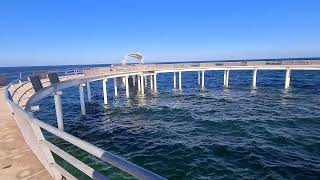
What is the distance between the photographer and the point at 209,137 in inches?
730

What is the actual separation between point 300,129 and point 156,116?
13.7 meters

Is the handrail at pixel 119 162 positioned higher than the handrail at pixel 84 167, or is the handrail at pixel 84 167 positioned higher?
the handrail at pixel 119 162

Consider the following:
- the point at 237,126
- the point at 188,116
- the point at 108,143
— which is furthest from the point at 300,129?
the point at 108,143

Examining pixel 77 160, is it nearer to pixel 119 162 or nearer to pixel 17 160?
pixel 119 162

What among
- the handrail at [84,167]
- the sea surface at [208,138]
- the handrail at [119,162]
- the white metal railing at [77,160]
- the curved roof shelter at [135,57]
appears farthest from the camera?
the curved roof shelter at [135,57]

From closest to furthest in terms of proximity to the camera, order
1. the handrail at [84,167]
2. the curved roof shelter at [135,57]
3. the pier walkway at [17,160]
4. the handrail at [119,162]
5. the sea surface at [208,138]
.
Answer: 1. the handrail at [119,162]
2. the handrail at [84,167]
3. the pier walkway at [17,160]
4. the sea surface at [208,138]
5. the curved roof shelter at [135,57]

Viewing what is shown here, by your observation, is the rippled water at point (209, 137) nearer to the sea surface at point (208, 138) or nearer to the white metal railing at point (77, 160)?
the sea surface at point (208, 138)

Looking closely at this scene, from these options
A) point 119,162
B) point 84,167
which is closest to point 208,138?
point 84,167

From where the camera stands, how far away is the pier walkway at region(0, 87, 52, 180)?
430 cm

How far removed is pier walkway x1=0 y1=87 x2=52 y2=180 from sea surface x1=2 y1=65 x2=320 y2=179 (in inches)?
234

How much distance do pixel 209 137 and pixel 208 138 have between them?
0.28 m

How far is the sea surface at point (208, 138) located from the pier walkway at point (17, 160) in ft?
19.5

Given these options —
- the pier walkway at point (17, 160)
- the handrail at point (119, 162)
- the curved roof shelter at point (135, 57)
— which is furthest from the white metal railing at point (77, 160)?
the curved roof shelter at point (135, 57)

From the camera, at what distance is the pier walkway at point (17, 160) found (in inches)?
169
